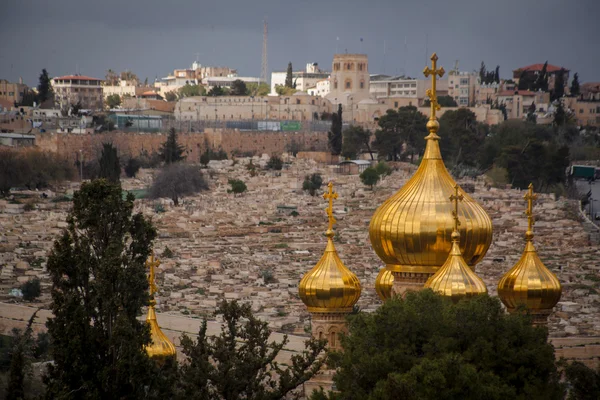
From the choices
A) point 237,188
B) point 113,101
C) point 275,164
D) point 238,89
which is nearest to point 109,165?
point 237,188

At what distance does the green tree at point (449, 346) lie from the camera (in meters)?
18.6

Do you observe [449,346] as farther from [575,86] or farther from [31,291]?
[575,86]

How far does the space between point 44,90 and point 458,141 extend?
3924 cm

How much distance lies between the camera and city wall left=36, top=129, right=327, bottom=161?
8425 cm

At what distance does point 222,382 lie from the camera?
20.1 metres

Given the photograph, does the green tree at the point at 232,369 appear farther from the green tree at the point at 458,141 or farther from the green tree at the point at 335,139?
the green tree at the point at 335,139

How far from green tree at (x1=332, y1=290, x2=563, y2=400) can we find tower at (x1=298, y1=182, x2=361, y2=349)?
264 cm

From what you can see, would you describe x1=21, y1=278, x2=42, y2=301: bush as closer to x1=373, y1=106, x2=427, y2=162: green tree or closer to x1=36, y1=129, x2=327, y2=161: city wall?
x1=36, y1=129, x2=327, y2=161: city wall

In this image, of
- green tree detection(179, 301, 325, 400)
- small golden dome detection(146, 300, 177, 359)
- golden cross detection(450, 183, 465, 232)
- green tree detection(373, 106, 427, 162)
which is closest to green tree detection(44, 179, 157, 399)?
green tree detection(179, 301, 325, 400)

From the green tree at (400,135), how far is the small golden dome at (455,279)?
6664 centimetres

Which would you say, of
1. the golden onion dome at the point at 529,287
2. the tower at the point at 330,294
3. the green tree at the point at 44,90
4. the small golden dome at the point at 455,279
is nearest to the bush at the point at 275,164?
the green tree at the point at 44,90

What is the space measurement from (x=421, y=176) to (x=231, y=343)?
3437mm

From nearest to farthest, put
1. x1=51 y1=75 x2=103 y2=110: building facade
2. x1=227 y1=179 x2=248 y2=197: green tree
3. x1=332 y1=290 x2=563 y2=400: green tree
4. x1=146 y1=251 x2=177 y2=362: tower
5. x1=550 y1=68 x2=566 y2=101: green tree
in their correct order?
x1=332 y1=290 x2=563 y2=400: green tree < x1=146 y1=251 x2=177 y2=362: tower < x1=227 y1=179 x2=248 y2=197: green tree < x1=51 y1=75 x2=103 y2=110: building facade < x1=550 y1=68 x2=566 y2=101: green tree

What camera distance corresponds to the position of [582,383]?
63.3 feet
